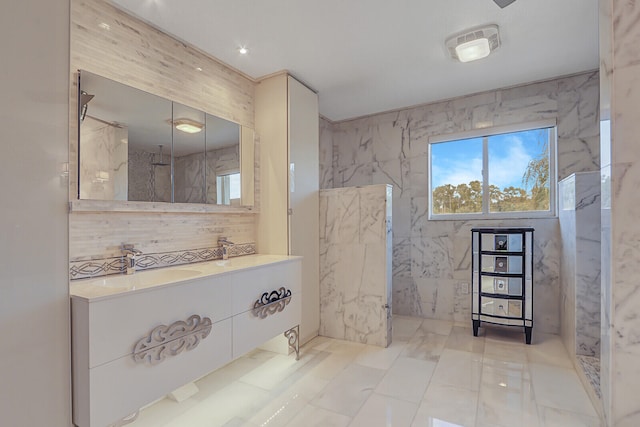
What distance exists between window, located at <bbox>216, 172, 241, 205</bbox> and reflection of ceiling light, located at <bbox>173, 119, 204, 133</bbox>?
1.37 feet

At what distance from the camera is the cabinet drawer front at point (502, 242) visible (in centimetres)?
301

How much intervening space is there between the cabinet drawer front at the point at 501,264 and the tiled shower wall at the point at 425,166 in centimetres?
42

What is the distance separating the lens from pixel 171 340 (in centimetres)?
161

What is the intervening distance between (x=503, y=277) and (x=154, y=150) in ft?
11.1

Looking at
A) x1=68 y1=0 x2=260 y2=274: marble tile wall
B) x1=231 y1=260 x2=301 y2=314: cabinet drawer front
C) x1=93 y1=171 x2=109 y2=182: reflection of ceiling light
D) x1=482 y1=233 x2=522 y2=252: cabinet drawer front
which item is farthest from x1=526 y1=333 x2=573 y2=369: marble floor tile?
x1=93 y1=171 x2=109 y2=182: reflection of ceiling light

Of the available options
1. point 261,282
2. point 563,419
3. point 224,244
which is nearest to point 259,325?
point 261,282

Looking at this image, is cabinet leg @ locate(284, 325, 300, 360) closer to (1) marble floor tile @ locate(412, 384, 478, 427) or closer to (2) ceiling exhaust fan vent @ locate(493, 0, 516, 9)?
(1) marble floor tile @ locate(412, 384, 478, 427)

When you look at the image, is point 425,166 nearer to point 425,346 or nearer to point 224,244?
point 425,346

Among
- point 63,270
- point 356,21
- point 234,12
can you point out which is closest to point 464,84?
point 356,21

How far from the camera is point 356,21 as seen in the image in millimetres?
2148

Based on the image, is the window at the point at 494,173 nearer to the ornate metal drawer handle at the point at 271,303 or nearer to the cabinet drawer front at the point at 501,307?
the cabinet drawer front at the point at 501,307

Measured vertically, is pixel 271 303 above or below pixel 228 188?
below

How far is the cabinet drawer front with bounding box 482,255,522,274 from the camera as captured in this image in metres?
3.01

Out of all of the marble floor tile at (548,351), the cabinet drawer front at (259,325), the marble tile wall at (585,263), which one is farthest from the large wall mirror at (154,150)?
the marble floor tile at (548,351)
